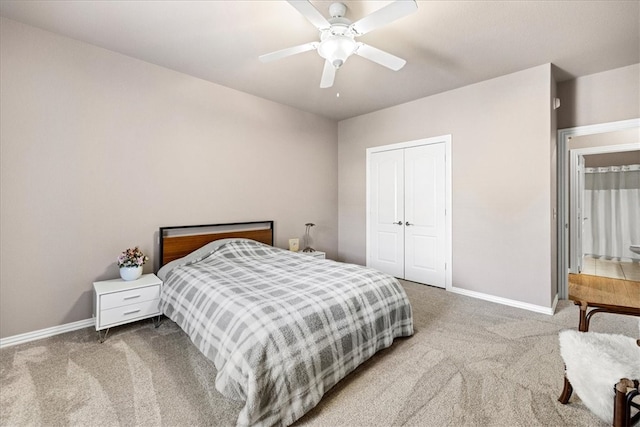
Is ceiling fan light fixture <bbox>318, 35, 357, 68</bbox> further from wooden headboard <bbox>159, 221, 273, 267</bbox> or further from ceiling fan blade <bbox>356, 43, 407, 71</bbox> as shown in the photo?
wooden headboard <bbox>159, 221, 273, 267</bbox>

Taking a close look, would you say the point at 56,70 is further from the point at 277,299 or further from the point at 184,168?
the point at 277,299

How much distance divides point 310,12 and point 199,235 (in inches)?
102

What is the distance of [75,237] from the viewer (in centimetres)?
268

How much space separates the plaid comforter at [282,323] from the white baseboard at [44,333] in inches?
32.6

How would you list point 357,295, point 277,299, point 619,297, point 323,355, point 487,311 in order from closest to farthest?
point 323,355, point 277,299, point 357,295, point 487,311, point 619,297

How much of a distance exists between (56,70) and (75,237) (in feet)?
4.92

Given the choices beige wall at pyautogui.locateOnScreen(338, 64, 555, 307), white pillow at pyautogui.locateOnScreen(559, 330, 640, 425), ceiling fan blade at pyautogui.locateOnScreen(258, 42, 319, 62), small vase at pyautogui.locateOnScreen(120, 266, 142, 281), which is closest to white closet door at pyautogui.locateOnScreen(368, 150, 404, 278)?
beige wall at pyautogui.locateOnScreen(338, 64, 555, 307)

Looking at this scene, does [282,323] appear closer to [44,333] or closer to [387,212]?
[44,333]

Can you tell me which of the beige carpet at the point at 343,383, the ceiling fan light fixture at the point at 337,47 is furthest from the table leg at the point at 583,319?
the ceiling fan light fixture at the point at 337,47

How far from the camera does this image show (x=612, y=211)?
218 inches

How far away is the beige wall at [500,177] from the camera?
10.3ft

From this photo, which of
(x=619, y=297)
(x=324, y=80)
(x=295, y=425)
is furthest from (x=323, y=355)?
(x=619, y=297)

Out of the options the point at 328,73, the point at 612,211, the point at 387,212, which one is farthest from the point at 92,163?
the point at 612,211

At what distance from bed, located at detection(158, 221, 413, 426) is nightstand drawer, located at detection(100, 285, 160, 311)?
0.32ft
